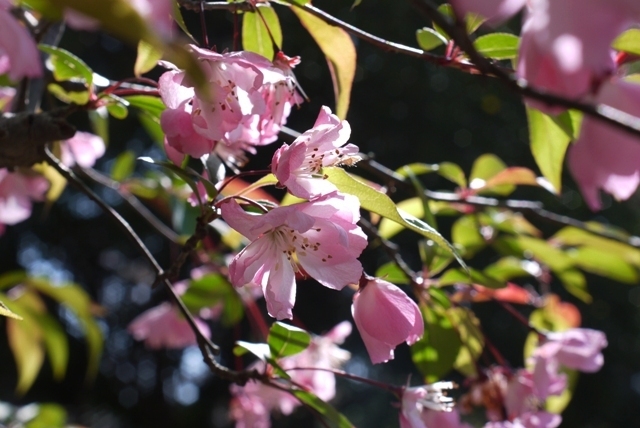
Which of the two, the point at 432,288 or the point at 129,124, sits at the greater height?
the point at 432,288

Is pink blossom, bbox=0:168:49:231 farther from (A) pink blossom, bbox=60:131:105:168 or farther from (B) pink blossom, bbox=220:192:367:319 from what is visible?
(B) pink blossom, bbox=220:192:367:319

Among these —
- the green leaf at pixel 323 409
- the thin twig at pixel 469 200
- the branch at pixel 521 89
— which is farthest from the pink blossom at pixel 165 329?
the branch at pixel 521 89

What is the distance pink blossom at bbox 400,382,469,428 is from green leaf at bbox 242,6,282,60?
12.4 inches

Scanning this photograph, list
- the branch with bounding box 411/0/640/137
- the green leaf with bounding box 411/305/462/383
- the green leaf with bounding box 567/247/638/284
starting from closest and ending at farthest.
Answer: the branch with bounding box 411/0/640/137, the green leaf with bounding box 411/305/462/383, the green leaf with bounding box 567/247/638/284

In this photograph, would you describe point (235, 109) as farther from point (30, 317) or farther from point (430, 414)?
point (30, 317)

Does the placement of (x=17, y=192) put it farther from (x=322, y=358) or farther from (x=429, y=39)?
(x=429, y=39)

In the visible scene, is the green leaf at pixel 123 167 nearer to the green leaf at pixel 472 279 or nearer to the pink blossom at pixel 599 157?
the green leaf at pixel 472 279

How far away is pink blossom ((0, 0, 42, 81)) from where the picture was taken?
0.31 metres

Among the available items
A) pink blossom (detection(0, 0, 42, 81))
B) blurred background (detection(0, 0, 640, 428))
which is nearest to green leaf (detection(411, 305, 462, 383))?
pink blossom (detection(0, 0, 42, 81))

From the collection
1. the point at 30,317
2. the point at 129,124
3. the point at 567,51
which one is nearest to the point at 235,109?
the point at 567,51

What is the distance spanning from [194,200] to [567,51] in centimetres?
35

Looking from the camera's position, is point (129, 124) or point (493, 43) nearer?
point (493, 43)

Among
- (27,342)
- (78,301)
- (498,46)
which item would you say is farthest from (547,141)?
(27,342)

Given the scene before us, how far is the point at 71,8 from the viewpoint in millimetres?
204
